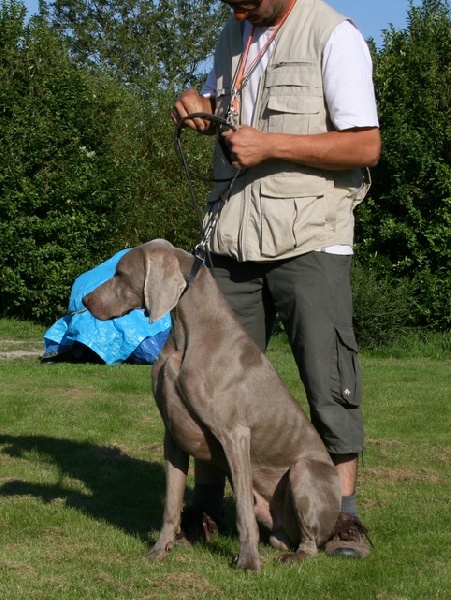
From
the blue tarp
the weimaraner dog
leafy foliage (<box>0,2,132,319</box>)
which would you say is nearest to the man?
the weimaraner dog

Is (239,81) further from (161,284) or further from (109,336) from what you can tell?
(109,336)

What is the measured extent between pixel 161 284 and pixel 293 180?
2.90ft

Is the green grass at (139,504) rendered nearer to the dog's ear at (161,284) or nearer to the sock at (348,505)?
the sock at (348,505)

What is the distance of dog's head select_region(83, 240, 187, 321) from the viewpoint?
4.42 m

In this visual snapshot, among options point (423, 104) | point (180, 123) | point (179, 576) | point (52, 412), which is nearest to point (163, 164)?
point (423, 104)

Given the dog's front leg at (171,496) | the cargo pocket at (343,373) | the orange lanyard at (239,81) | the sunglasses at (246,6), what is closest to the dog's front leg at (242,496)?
the dog's front leg at (171,496)

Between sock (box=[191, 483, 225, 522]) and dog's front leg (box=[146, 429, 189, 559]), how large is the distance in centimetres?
40

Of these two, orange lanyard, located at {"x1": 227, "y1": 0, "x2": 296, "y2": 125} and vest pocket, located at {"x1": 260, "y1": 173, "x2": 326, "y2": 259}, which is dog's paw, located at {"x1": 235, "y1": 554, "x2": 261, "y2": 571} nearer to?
vest pocket, located at {"x1": 260, "y1": 173, "x2": 326, "y2": 259}

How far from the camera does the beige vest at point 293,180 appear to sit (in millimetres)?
4754

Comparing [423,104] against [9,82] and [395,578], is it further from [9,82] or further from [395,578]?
[395,578]

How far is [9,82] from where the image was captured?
584 inches

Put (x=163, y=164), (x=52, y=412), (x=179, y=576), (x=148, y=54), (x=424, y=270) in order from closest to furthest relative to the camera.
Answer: (x=179, y=576) → (x=52, y=412) → (x=424, y=270) → (x=163, y=164) → (x=148, y=54)

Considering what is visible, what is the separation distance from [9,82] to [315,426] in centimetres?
1122

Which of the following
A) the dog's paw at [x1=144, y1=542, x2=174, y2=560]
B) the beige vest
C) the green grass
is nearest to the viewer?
the green grass
